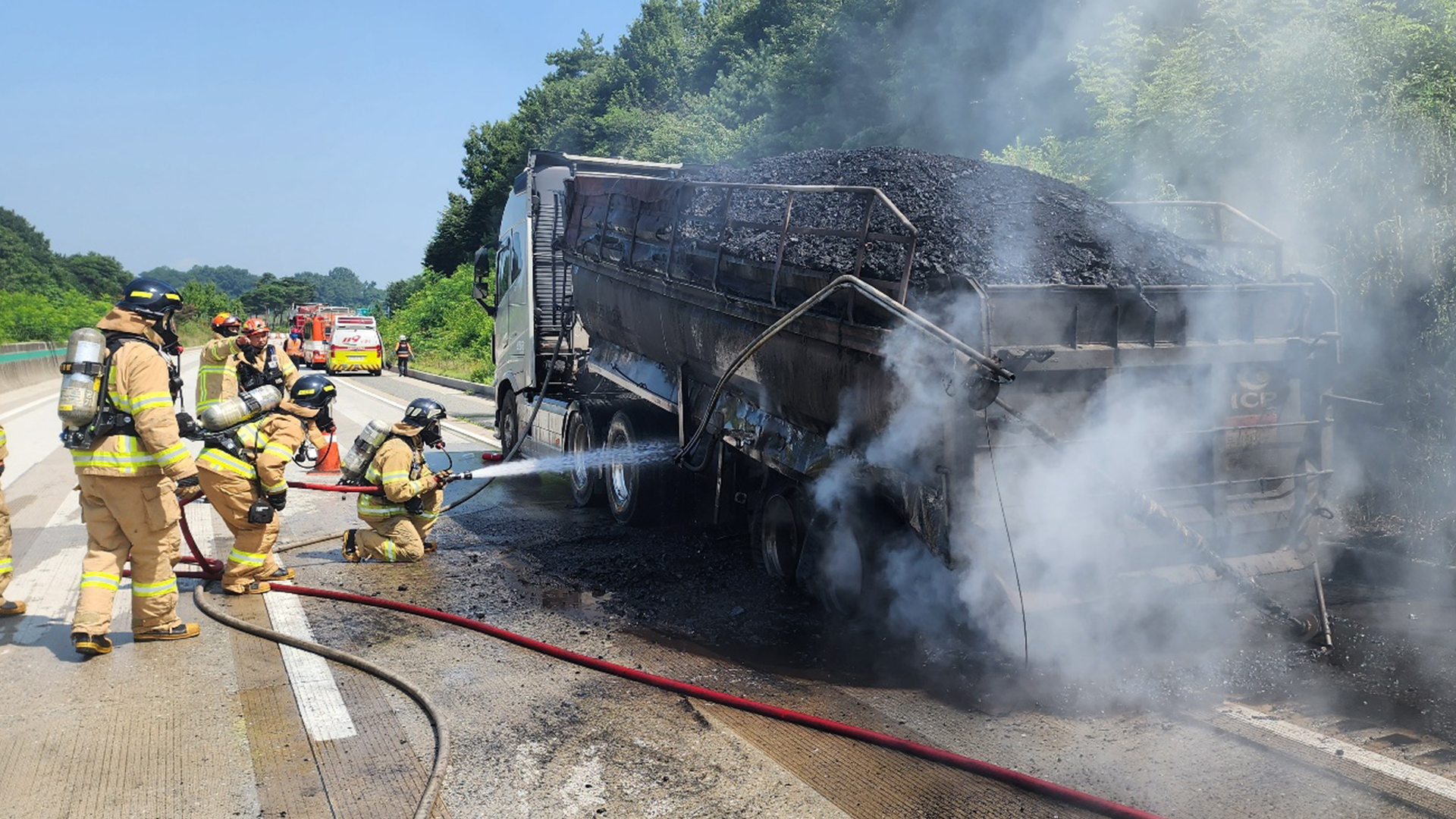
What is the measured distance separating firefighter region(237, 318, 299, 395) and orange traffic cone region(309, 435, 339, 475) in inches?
92.4

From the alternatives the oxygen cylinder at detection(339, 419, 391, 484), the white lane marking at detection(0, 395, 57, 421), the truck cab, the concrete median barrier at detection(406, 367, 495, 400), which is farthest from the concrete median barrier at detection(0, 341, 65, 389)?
the oxygen cylinder at detection(339, 419, 391, 484)

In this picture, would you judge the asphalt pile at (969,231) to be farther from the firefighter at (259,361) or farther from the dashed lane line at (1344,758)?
the firefighter at (259,361)

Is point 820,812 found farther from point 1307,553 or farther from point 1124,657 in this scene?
point 1307,553

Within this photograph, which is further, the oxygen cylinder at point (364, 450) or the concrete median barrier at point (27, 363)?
the concrete median barrier at point (27, 363)

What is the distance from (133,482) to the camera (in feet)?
17.4

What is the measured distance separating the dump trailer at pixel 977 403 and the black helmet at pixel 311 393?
2629 mm

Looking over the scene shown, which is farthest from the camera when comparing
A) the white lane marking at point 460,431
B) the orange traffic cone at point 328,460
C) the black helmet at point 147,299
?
the white lane marking at point 460,431

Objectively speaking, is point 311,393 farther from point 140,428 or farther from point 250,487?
point 140,428

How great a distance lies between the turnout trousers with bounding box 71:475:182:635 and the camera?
208 inches

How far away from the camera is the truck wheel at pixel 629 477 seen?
8.14 meters

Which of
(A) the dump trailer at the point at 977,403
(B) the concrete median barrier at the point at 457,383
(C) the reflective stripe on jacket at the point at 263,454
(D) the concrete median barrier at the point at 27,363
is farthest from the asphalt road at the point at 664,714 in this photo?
(D) the concrete median barrier at the point at 27,363

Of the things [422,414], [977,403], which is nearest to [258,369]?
[422,414]

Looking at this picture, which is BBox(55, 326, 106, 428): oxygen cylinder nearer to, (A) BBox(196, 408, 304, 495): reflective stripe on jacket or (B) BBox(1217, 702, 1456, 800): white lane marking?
(A) BBox(196, 408, 304, 495): reflective stripe on jacket

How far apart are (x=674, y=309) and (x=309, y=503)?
16.2 feet
